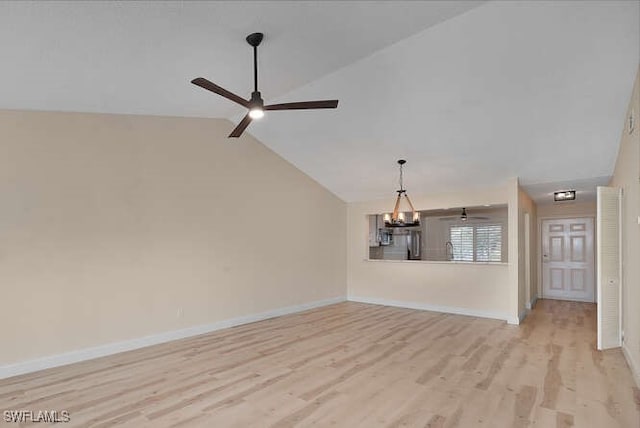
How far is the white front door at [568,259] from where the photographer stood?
25.8ft

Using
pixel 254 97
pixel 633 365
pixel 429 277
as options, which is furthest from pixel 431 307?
pixel 254 97

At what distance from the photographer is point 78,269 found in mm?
4078

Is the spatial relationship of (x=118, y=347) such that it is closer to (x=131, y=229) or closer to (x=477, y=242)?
(x=131, y=229)

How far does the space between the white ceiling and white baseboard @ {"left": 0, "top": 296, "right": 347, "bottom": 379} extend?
106 inches

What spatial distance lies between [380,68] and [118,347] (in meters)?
4.48

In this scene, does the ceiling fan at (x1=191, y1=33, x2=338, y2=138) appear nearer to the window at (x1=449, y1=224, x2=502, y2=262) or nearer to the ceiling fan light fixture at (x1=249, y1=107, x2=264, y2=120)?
the ceiling fan light fixture at (x1=249, y1=107, x2=264, y2=120)

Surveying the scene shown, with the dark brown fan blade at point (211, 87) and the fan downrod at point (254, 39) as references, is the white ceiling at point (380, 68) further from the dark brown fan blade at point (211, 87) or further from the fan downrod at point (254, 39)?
the dark brown fan blade at point (211, 87)

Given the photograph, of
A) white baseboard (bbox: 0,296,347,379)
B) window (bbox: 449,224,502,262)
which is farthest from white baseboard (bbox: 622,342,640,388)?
window (bbox: 449,224,502,262)

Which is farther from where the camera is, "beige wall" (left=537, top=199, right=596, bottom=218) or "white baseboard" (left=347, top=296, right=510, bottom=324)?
"beige wall" (left=537, top=199, right=596, bottom=218)

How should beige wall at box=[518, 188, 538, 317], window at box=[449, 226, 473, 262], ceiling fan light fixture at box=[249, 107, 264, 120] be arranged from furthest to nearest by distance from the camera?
window at box=[449, 226, 473, 262]
beige wall at box=[518, 188, 538, 317]
ceiling fan light fixture at box=[249, 107, 264, 120]

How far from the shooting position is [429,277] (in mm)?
6957

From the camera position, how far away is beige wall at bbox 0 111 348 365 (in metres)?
3.74

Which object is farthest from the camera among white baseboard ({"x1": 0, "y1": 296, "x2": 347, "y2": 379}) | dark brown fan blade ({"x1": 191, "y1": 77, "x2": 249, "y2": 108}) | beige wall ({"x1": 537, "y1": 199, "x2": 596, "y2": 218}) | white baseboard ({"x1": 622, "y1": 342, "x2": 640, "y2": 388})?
beige wall ({"x1": 537, "y1": 199, "x2": 596, "y2": 218})

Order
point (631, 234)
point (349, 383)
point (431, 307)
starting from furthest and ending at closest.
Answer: point (431, 307)
point (631, 234)
point (349, 383)
